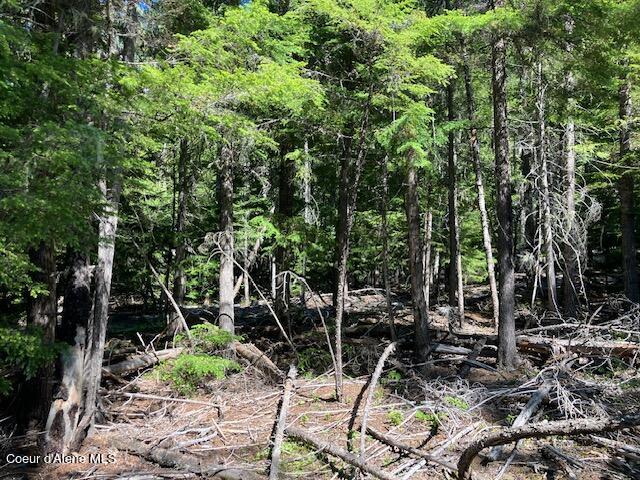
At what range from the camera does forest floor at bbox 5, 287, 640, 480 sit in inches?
259

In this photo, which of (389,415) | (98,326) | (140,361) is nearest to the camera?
(98,326)

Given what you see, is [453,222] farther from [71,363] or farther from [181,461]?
[71,363]

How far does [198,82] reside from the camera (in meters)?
7.79

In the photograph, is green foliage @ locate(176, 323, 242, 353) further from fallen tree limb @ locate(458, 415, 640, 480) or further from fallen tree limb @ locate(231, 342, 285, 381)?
fallen tree limb @ locate(458, 415, 640, 480)

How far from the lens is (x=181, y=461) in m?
6.93

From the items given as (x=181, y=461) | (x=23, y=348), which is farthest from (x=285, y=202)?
(x=23, y=348)

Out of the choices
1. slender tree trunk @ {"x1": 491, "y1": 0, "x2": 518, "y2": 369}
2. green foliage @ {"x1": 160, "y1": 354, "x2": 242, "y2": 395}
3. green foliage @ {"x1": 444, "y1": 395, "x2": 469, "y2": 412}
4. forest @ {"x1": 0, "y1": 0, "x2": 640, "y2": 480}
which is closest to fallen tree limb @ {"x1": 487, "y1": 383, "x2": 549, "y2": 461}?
forest @ {"x1": 0, "y1": 0, "x2": 640, "y2": 480}

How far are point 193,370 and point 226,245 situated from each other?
350 centimetres

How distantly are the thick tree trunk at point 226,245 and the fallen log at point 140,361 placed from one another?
1357 millimetres

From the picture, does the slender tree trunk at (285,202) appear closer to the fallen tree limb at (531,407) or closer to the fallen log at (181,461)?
the fallen log at (181,461)

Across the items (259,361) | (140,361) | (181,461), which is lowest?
(181,461)

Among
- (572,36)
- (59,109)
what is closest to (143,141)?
(59,109)

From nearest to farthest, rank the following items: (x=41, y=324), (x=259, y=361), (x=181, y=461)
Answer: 1. (x=181, y=461)
2. (x=41, y=324)
3. (x=259, y=361)

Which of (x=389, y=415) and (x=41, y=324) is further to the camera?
(x=389, y=415)
